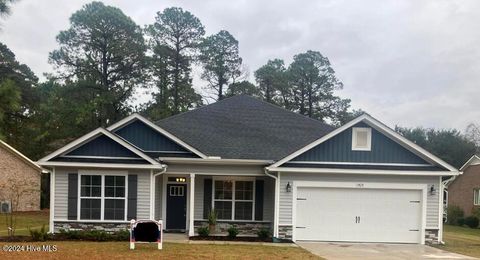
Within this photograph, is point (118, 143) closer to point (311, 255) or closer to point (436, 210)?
point (311, 255)

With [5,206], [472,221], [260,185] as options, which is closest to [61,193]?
[260,185]

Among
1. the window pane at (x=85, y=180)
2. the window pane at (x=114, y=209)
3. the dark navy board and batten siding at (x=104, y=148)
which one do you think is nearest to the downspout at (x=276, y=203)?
the dark navy board and batten siding at (x=104, y=148)

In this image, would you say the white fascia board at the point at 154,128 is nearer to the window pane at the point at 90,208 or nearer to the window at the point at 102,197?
the window at the point at 102,197

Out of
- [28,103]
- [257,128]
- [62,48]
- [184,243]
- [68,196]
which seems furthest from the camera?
[28,103]

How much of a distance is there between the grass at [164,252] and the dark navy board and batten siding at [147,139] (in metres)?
4.50

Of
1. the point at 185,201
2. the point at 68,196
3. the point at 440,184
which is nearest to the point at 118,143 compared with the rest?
the point at 68,196

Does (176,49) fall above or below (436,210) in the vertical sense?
above

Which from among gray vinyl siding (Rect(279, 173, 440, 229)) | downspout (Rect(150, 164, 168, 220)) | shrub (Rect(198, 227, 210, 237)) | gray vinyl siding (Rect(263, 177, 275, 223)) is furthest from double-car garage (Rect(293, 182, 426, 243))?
downspout (Rect(150, 164, 168, 220))

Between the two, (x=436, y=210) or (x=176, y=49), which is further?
(x=176, y=49)

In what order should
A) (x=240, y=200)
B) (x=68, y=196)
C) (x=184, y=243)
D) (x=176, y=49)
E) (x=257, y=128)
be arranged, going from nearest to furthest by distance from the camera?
(x=184, y=243)
(x=68, y=196)
(x=240, y=200)
(x=257, y=128)
(x=176, y=49)

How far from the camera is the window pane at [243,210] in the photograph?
729 inches

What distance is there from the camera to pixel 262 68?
4641cm

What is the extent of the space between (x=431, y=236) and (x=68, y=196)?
491 inches

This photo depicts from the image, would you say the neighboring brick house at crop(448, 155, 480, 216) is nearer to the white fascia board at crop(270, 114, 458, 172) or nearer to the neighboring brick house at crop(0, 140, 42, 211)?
→ the white fascia board at crop(270, 114, 458, 172)
